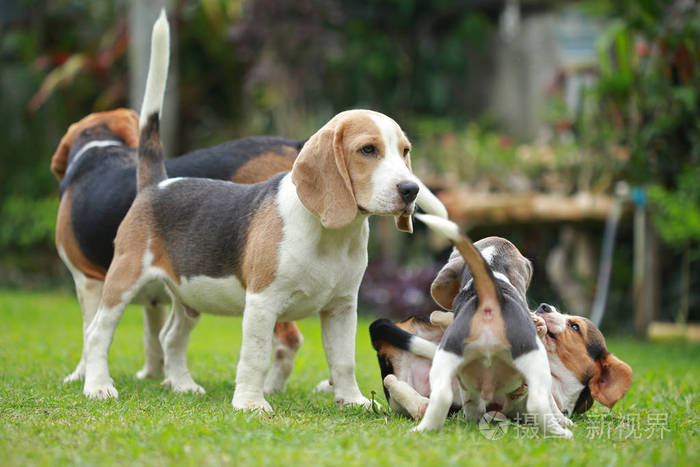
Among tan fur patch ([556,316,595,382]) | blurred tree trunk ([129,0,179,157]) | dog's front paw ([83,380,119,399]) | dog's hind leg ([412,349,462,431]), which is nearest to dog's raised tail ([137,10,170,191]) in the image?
dog's front paw ([83,380,119,399])

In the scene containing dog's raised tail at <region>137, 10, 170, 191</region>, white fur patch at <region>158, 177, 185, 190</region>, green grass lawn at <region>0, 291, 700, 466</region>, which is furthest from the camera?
dog's raised tail at <region>137, 10, 170, 191</region>

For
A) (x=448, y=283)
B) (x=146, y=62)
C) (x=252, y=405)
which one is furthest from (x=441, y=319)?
(x=146, y=62)

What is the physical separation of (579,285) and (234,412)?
8143 mm

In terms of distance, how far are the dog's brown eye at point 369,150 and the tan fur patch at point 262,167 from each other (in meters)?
1.63

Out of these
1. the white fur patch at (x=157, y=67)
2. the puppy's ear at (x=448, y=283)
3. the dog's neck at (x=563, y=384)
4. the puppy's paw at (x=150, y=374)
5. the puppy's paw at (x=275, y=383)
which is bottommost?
the puppy's paw at (x=150, y=374)

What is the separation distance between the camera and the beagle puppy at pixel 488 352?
3867 millimetres

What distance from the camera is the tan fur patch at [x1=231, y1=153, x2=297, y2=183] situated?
19.8ft

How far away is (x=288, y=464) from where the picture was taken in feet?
10.7

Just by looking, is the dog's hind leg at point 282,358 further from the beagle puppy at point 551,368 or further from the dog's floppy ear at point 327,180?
the dog's floppy ear at point 327,180

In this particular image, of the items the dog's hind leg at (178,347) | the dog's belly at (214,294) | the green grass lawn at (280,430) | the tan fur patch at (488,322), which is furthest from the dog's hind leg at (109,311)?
the tan fur patch at (488,322)

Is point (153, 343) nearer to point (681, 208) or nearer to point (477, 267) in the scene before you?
point (477, 267)

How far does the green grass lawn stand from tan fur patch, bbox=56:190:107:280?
78cm

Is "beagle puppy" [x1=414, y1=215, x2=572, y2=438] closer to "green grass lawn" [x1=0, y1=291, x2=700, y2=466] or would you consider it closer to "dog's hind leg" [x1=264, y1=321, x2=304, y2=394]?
"green grass lawn" [x1=0, y1=291, x2=700, y2=466]

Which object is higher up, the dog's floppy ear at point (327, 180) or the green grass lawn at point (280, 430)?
the dog's floppy ear at point (327, 180)
